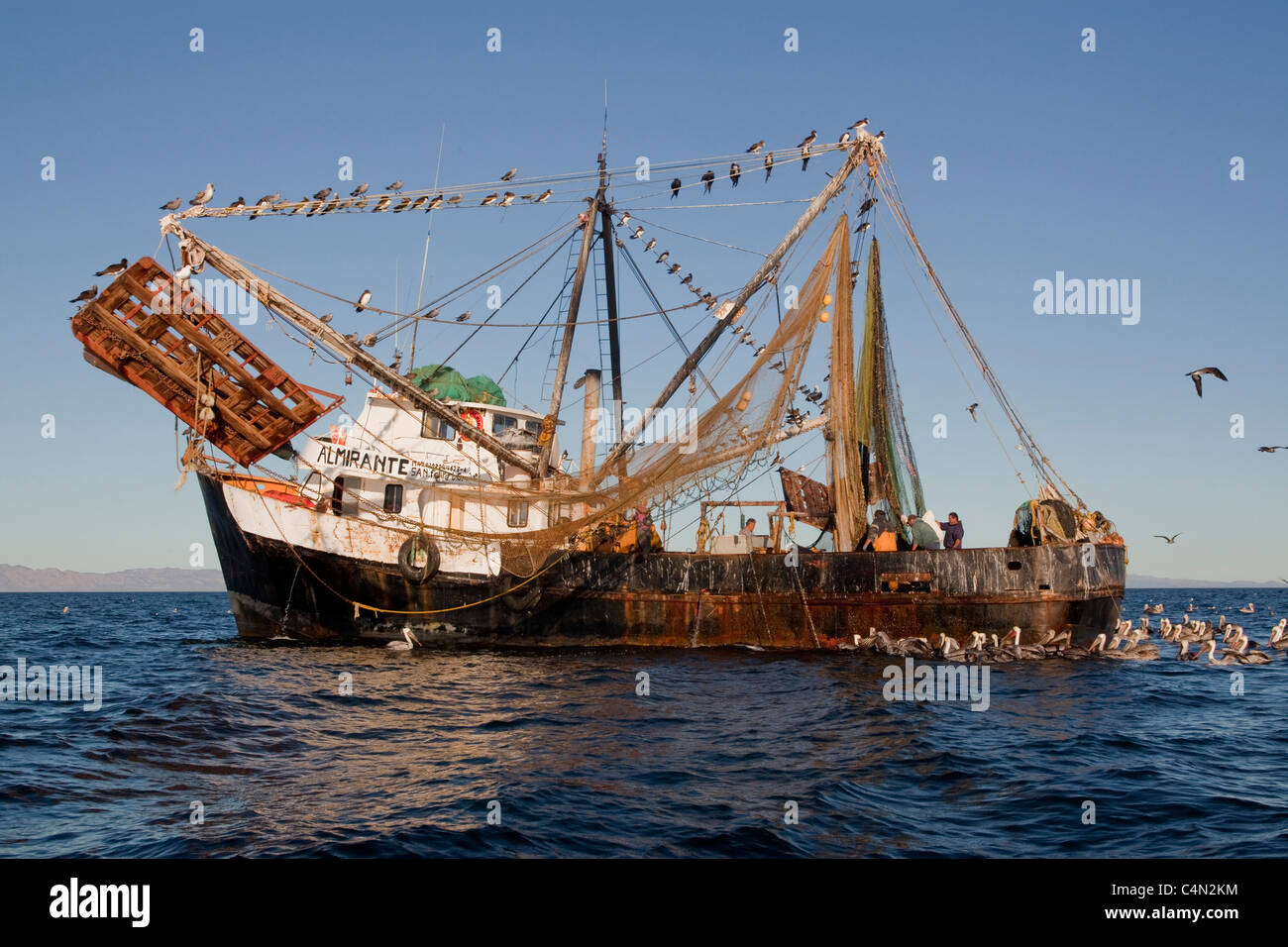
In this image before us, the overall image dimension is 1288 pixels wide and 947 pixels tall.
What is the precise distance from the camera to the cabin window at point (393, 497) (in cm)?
2552

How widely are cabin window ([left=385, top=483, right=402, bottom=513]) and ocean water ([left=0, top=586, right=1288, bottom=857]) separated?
22.7 feet

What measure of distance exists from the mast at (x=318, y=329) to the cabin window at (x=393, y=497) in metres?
2.65

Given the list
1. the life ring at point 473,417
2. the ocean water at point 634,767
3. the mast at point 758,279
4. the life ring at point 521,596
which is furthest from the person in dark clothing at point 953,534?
the life ring at point 473,417

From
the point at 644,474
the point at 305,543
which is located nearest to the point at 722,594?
the point at 644,474

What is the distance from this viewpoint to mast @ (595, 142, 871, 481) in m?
22.8

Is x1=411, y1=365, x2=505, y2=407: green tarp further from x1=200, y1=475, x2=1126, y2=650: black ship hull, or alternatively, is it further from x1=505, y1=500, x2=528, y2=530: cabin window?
x1=200, y1=475, x2=1126, y2=650: black ship hull

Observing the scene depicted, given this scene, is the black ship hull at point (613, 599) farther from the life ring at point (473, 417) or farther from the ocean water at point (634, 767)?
the ocean water at point (634, 767)

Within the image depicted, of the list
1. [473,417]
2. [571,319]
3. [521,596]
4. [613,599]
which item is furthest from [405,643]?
[571,319]

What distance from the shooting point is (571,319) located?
2541 centimetres

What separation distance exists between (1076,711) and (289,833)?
12829mm

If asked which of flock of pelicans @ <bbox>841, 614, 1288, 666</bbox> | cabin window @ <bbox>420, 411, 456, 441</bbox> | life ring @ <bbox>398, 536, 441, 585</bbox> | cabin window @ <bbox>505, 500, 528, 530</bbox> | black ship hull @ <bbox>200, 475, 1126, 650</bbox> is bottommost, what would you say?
flock of pelicans @ <bbox>841, 614, 1288, 666</bbox>

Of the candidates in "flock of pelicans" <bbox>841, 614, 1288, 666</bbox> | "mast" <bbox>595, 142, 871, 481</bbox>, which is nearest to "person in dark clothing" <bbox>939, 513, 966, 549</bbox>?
"flock of pelicans" <bbox>841, 614, 1288, 666</bbox>

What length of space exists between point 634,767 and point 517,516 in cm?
1563

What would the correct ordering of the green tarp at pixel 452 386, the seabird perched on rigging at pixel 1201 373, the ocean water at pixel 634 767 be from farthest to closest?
the green tarp at pixel 452 386 → the seabird perched on rigging at pixel 1201 373 → the ocean water at pixel 634 767
